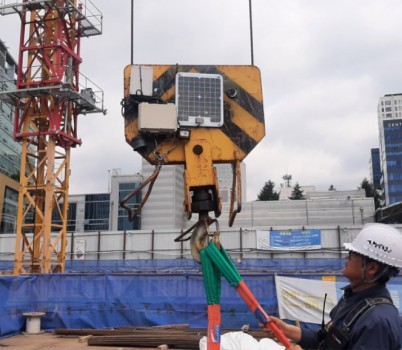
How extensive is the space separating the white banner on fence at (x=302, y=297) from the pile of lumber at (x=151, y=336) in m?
1.03

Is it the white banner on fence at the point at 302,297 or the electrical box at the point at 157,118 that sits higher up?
the electrical box at the point at 157,118

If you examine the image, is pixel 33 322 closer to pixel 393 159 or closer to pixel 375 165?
pixel 393 159

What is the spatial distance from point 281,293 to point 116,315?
12.4 feet

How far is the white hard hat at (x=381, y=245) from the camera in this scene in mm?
2201

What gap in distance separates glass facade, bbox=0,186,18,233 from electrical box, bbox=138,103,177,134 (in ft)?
108

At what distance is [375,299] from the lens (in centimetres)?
214

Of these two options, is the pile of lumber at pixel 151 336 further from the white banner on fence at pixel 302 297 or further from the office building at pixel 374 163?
the office building at pixel 374 163

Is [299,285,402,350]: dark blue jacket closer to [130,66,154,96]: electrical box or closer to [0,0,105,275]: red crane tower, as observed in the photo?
[130,66,154,96]: electrical box

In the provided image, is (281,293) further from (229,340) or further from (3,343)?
(3,343)

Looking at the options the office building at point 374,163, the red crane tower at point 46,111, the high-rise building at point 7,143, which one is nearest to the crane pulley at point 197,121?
the red crane tower at point 46,111

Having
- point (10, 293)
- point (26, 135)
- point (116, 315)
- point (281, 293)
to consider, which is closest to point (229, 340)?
point (281, 293)

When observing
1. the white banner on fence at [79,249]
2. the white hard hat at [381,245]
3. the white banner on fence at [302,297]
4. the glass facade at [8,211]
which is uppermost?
the glass facade at [8,211]

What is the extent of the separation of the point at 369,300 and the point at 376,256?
22 cm

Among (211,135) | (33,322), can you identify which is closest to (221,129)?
(211,135)
